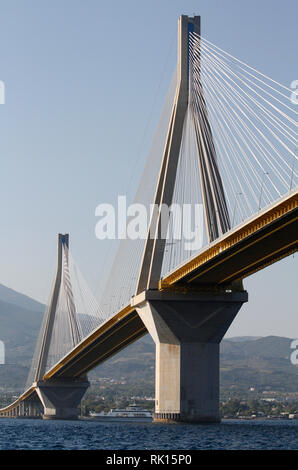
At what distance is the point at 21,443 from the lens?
1697 inches

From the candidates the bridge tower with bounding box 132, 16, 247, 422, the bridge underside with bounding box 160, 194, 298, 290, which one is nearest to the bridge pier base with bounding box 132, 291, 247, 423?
the bridge tower with bounding box 132, 16, 247, 422

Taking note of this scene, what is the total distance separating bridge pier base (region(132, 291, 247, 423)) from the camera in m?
57.4

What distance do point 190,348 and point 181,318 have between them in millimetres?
1986

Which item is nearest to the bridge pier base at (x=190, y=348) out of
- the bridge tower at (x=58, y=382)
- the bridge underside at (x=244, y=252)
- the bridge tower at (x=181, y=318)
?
the bridge tower at (x=181, y=318)

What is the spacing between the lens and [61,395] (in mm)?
108688

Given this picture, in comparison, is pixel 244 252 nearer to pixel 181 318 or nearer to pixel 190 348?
pixel 181 318

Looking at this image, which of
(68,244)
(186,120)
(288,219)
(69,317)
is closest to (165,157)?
(186,120)

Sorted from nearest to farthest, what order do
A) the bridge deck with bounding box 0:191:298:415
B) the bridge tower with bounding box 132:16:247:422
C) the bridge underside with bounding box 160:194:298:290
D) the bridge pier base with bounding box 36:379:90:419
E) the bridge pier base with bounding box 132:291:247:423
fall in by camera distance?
1. the bridge deck with bounding box 0:191:298:415
2. the bridge underside with bounding box 160:194:298:290
3. the bridge tower with bounding box 132:16:247:422
4. the bridge pier base with bounding box 132:291:247:423
5. the bridge pier base with bounding box 36:379:90:419

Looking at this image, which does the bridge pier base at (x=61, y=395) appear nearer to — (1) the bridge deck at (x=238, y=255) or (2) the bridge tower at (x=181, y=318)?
(1) the bridge deck at (x=238, y=255)

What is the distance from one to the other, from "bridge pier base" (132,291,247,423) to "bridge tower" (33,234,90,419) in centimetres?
4674

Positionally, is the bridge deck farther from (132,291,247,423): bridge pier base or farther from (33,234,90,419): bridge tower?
(33,234,90,419): bridge tower

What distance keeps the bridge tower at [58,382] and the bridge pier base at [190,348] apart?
46744mm

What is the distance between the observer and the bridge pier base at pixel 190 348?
57.4 meters

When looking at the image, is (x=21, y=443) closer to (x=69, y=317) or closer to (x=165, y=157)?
(x=165, y=157)
